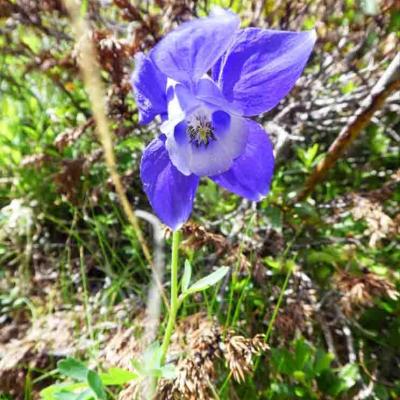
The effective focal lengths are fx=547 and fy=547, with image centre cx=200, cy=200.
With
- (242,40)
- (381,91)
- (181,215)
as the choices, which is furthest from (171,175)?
(381,91)

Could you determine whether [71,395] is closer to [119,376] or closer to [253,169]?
[119,376]

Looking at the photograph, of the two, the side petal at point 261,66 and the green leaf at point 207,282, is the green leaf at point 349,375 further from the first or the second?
the side petal at point 261,66

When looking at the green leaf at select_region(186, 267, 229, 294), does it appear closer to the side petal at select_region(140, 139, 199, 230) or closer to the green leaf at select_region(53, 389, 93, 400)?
the side petal at select_region(140, 139, 199, 230)

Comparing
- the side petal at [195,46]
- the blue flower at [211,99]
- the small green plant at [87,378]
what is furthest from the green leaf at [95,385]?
the side petal at [195,46]

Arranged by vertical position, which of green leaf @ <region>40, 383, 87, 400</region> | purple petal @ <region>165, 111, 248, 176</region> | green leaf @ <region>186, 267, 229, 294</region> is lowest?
green leaf @ <region>40, 383, 87, 400</region>

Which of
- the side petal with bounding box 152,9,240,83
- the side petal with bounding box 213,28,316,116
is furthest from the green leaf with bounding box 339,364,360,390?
the side petal with bounding box 152,9,240,83

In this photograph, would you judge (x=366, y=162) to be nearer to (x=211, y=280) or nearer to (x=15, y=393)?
(x=211, y=280)

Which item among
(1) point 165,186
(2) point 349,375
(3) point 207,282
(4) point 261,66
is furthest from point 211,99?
(2) point 349,375
